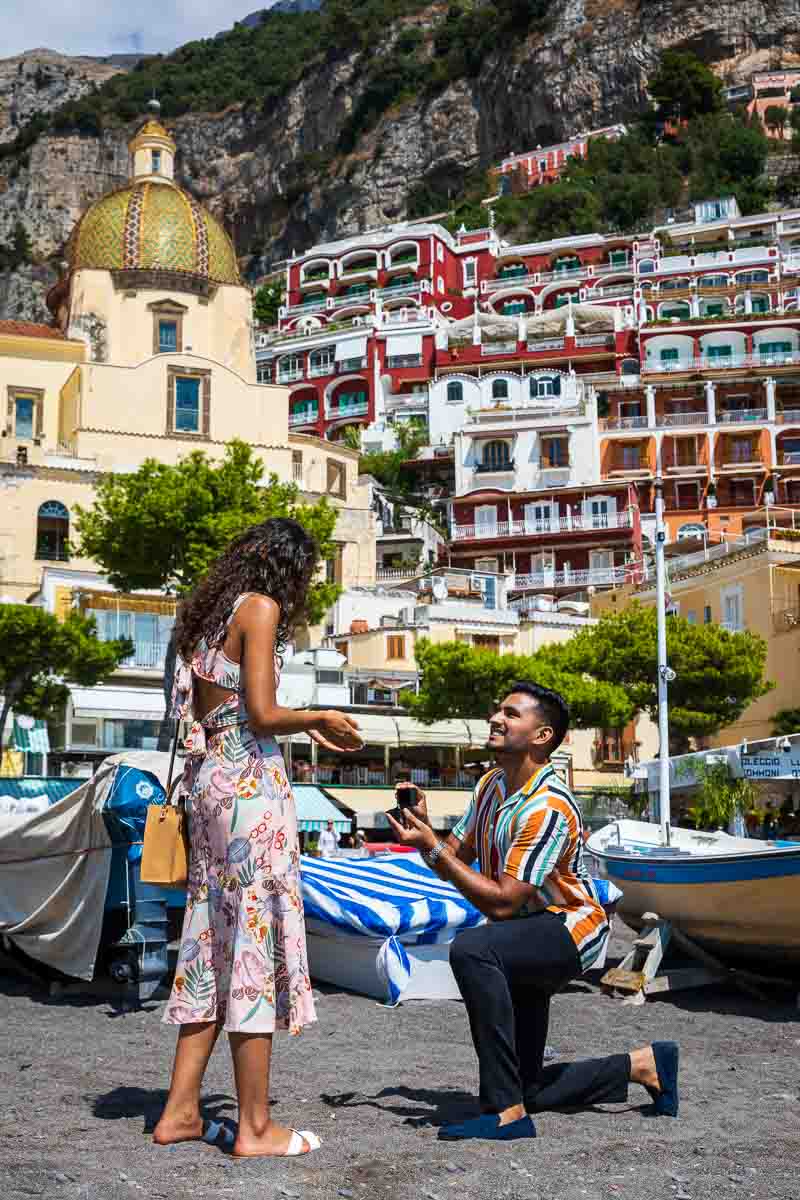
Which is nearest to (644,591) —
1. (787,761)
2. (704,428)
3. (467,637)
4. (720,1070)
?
(467,637)

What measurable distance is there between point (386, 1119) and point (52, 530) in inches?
1397

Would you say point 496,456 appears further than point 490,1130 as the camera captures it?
Yes

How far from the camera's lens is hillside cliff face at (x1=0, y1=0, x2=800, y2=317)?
104 meters

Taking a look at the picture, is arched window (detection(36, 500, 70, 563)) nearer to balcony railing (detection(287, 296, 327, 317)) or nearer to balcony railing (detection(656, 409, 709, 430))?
balcony railing (detection(656, 409, 709, 430))

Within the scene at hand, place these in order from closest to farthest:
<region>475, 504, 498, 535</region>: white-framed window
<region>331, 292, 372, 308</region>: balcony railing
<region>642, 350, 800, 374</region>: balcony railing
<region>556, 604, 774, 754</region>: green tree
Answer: <region>556, 604, 774, 754</region>: green tree → <region>475, 504, 498, 535</region>: white-framed window → <region>642, 350, 800, 374</region>: balcony railing → <region>331, 292, 372, 308</region>: balcony railing

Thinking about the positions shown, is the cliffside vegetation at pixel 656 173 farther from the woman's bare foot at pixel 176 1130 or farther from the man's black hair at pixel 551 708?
the woman's bare foot at pixel 176 1130

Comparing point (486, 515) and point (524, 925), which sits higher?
point (486, 515)

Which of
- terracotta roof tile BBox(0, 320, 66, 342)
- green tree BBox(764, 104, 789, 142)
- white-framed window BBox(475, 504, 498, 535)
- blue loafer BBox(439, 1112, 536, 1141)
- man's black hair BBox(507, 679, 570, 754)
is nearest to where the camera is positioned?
blue loafer BBox(439, 1112, 536, 1141)

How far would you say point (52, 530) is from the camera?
127 feet

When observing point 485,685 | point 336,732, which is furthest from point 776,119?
point 336,732

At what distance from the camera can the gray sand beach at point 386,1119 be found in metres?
3.99

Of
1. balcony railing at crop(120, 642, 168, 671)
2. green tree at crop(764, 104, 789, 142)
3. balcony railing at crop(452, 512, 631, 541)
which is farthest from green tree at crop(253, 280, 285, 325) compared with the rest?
balcony railing at crop(120, 642, 168, 671)

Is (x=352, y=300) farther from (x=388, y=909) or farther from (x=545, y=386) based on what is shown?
(x=388, y=909)

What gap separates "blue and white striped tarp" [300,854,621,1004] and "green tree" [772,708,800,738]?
23317mm
